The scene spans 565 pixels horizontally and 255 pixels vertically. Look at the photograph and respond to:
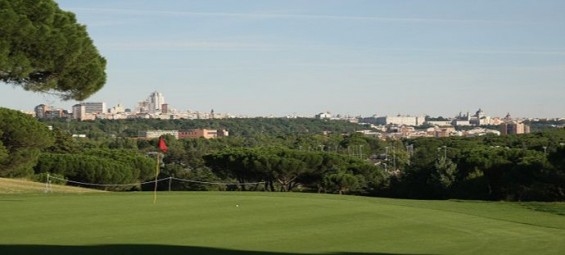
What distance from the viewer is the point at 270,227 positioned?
12086 millimetres

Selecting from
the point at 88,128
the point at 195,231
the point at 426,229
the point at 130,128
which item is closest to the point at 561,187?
the point at 426,229

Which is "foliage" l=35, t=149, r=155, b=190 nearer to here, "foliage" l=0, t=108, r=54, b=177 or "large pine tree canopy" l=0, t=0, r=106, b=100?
"foliage" l=0, t=108, r=54, b=177

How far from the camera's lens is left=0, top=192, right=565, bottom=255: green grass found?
9875mm

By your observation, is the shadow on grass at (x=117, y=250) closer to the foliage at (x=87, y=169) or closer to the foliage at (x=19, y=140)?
the foliage at (x=19, y=140)

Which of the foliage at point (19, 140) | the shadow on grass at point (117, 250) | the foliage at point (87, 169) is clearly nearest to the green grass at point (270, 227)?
the shadow on grass at point (117, 250)

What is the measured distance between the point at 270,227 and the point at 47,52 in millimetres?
6949

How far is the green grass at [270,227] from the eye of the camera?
32.4ft

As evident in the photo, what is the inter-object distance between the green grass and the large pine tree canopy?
2.59 metres

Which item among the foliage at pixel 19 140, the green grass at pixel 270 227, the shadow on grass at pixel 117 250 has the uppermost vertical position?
the foliage at pixel 19 140

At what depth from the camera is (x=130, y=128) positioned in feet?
456

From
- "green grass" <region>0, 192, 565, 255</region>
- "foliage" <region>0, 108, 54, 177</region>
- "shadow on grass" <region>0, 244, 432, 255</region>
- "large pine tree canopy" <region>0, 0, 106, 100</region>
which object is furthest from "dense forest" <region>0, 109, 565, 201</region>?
"shadow on grass" <region>0, 244, 432, 255</region>

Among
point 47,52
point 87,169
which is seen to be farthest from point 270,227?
point 87,169

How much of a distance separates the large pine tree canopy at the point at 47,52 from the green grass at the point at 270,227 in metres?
2.59

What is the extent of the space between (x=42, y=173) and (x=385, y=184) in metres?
19.9
